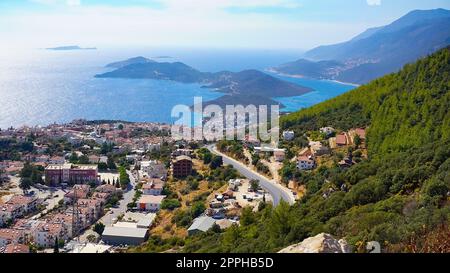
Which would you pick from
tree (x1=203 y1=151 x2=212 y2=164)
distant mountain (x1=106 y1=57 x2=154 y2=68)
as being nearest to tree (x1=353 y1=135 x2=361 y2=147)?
tree (x1=203 y1=151 x2=212 y2=164)

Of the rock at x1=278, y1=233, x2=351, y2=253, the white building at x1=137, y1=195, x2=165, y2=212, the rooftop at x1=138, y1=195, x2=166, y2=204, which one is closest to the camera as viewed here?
the rock at x1=278, y1=233, x2=351, y2=253

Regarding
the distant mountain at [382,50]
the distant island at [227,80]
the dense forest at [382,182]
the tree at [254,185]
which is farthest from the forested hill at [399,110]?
the distant island at [227,80]

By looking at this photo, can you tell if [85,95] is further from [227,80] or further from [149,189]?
[149,189]

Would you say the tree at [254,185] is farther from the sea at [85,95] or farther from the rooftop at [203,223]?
the sea at [85,95]

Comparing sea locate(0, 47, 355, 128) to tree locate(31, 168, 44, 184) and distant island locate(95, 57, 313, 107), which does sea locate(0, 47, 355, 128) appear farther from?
tree locate(31, 168, 44, 184)

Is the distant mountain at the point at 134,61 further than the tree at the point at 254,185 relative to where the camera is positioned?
Yes
